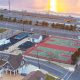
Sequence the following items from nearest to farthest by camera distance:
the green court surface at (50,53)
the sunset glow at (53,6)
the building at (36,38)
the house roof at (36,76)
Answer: the house roof at (36,76) → the green court surface at (50,53) → the building at (36,38) → the sunset glow at (53,6)

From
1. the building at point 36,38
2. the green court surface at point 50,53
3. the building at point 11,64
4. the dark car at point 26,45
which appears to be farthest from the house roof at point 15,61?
the building at point 36,38

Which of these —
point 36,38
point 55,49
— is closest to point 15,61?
point 55,49

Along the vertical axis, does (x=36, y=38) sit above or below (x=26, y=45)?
above

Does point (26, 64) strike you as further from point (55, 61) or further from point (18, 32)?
point (18, 32)


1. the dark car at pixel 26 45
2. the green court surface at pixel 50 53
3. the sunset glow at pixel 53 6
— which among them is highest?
the sunset glow at pixel 53 6

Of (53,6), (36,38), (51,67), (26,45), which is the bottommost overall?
(51,67)

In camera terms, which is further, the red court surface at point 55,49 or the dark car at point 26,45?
the dark car at point 26,45

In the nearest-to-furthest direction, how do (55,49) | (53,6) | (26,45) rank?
(55,49)
(26,45)
(53,6)

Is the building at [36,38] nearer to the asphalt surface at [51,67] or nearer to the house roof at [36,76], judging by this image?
the asphalt surface at [51,67]

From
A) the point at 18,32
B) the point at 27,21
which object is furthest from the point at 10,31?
the point at 27,21

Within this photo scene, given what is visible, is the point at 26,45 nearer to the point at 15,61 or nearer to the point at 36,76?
the point at 15,61

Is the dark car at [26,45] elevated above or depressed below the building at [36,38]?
below
